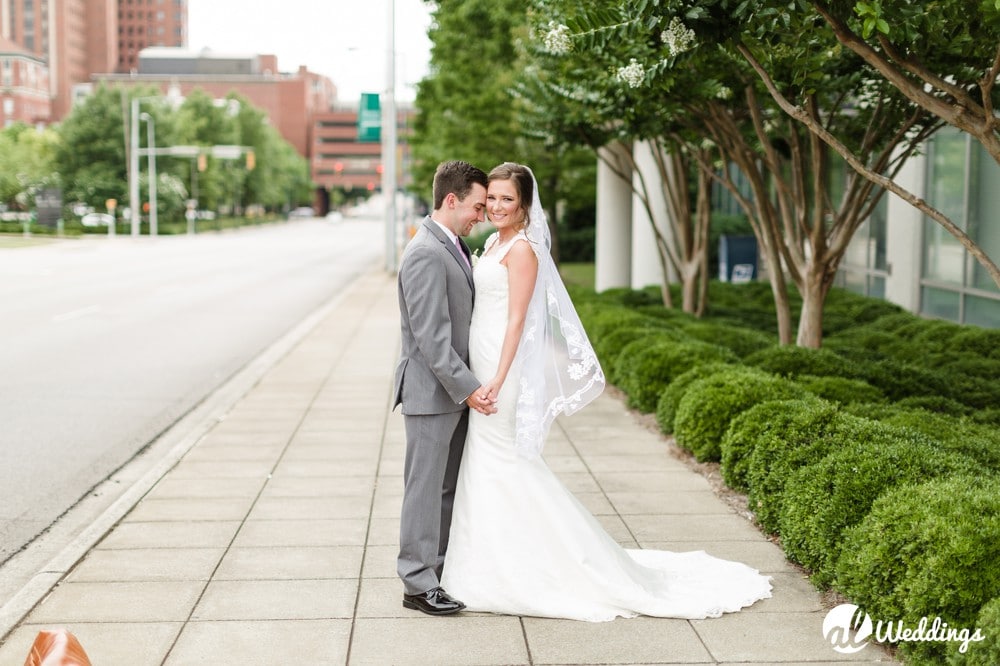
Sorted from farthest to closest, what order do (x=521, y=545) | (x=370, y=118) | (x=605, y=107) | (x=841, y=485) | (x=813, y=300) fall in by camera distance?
(x=370, y=118)
(x=605, y=107)
(x=813, y=300)
(x=841, y=485)
(x=521, y=545)

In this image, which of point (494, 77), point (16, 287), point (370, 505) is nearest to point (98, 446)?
point (370, 505)

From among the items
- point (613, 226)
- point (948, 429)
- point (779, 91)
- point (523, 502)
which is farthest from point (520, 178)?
point (613, 226)

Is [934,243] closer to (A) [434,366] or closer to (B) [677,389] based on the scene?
(B) [677,389]

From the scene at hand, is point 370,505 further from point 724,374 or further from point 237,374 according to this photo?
point 237,374

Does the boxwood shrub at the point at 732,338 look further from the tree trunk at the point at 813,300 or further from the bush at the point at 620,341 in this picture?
the tree trunk at the point at 813,300

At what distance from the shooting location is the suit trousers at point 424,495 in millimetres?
5418

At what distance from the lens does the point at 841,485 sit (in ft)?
18.3

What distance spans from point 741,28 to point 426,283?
2.77 meters

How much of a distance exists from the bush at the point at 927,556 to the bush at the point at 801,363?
447 centimetres

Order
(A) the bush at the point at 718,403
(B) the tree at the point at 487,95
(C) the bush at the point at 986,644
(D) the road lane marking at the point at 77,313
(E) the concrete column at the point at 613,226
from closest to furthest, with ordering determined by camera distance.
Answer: (C) the bush at the point at 986,644
(A) the bush at the point at 718,403
(B) the tree at the point at 487,95
(D) the road lane marking at the point at 77,313
(E) the concrete column at the point at 613,226

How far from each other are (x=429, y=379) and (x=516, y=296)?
1.77 feet

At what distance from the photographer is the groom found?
5.27m

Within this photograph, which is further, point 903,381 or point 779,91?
point 903,381

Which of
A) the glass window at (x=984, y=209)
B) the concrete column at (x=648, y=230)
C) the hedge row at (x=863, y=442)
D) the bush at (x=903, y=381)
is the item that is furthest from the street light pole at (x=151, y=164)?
the bush at (x=903, y=381)
